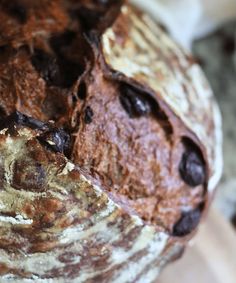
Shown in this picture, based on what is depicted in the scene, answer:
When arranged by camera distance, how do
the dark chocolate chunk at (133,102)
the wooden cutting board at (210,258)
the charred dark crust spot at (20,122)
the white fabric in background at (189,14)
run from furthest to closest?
1. the white fabric in background at (189,14)
2. the wooden cutting board at (210,258)
3. the dark chocolate chunk at (133,102)
4. the charred dark crust spot at (20,122)

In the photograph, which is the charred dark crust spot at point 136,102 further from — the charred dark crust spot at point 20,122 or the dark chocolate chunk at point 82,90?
the charred dark crust spot at point 20,122

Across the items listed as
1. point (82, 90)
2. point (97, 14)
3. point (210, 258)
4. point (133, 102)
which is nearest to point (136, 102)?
point (133, 102)

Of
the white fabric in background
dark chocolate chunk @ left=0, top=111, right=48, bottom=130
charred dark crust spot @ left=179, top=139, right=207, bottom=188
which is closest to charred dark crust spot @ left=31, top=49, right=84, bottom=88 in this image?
dark chocolate chunk @ left=0, top=111, right=48, bottom=130

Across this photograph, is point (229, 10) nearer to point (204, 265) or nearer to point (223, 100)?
point (223, 100)

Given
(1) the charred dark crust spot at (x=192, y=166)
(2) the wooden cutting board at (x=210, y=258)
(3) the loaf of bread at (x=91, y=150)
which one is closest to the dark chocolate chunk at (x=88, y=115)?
(3) the loaf of bread at (x=91, y=150)

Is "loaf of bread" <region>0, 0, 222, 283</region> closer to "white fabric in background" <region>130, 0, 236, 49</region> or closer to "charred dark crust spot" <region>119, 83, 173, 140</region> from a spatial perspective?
"charred dark crust spot" <region>119, 83, 173, 140</region>

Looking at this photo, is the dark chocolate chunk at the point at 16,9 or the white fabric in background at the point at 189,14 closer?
the dark chocolate chunk at the point at 16,9
